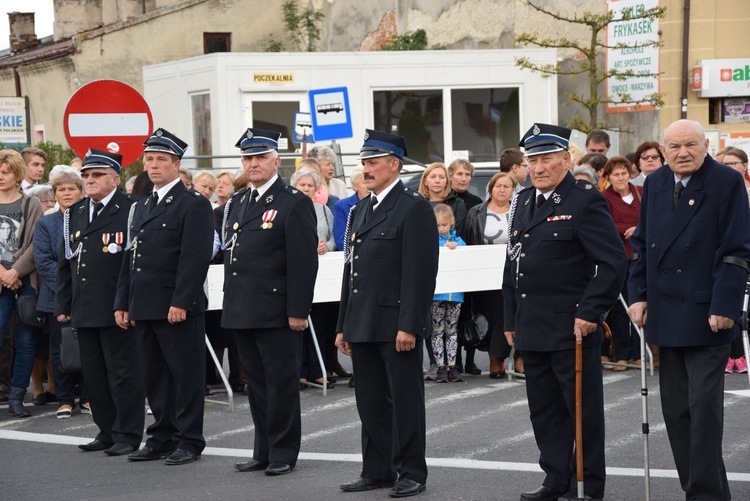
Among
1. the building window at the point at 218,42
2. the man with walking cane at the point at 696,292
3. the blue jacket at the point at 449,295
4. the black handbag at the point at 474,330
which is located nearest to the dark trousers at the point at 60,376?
the blue jacket at the point at 449,295

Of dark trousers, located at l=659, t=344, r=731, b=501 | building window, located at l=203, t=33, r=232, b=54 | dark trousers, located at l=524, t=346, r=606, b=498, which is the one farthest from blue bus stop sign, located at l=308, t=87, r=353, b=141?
building window, located at l=203, t=33, r=232, b=54

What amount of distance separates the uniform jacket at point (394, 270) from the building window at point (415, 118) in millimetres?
17946

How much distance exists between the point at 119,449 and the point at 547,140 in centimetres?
405

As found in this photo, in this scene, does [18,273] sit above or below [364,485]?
above

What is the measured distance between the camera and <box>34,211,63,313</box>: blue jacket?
1141cm

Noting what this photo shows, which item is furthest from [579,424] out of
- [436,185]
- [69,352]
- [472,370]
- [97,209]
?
[472,370]

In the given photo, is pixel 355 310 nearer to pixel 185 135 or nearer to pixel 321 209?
pixel 321 209

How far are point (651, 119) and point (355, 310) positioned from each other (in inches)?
747

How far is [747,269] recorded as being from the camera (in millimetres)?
7051

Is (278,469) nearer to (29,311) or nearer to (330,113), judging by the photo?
(29,311)

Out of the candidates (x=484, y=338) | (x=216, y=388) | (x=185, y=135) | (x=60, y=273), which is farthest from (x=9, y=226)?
(x=185, y=135)

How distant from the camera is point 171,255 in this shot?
9.42 m

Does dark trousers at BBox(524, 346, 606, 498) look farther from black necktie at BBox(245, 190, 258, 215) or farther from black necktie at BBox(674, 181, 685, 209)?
black necktie at BBox(245, 190, 258, 215)

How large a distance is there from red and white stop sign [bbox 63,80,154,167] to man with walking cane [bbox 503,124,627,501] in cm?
588
